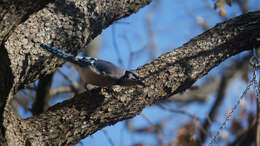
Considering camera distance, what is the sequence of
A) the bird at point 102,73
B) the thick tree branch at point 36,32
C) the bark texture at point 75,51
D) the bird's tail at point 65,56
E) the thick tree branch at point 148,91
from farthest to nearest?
the bird at point 102,73, the bird's tail at point 65,56, the thick tree branch at point 148,91, the bark texture at point 75,51, the thick tree branch at point 36,32

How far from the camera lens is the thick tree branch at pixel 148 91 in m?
2.81

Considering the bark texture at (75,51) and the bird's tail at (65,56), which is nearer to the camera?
the bark texture at (75,51)

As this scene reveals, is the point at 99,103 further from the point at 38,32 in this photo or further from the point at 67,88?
the point at 67,88

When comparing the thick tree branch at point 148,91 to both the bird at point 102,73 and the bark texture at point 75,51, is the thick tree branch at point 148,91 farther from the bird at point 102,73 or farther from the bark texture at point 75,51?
the bird at point 102,73

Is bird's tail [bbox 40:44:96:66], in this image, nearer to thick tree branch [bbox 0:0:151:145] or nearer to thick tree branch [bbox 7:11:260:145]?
thick tree branch [bbox 0:0:151:145]

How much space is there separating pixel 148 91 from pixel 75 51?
0.81 meters

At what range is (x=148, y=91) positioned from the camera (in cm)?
321

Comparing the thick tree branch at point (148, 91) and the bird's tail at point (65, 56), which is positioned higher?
the bird's tail at point (65, 56)

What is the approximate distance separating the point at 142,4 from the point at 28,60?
1.56 m

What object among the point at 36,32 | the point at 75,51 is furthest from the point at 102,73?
the point at 36,32

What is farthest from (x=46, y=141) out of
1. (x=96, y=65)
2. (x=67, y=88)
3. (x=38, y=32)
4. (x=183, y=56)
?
(x=67, y=88)

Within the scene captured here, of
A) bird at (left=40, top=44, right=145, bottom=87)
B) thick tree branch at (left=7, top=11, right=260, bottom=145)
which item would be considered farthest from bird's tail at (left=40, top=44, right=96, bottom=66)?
thick tree branch at (left=7, top=11, right=260, bottom=145)

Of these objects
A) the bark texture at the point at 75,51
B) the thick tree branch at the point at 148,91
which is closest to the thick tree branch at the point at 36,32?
the bark texture at the point at 75,51

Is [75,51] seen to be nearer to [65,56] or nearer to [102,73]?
[65,56]
